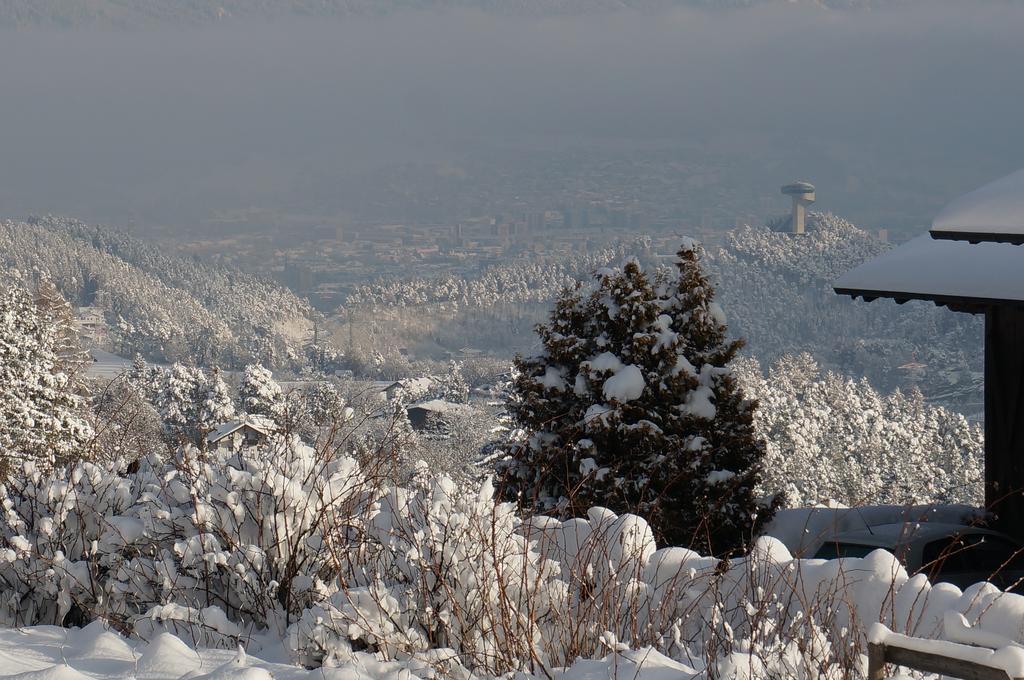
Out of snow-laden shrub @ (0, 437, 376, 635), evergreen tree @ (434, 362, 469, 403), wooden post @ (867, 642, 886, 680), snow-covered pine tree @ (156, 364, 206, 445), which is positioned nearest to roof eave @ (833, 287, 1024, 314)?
snow-laden shrub @ (0, 437, 376, 635)

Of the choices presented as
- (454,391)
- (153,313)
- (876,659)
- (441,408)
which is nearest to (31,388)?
(876,659)

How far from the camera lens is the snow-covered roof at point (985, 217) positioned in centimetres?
401

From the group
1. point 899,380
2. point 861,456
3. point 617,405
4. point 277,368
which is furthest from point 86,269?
point 617,405

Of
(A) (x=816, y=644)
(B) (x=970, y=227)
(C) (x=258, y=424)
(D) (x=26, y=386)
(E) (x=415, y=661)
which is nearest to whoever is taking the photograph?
(A) (x=816, y=644)

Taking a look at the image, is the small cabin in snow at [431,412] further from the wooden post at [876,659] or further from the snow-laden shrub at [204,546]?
the wooden post at [876,659]

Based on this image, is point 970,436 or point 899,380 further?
point 899,380

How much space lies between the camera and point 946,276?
25.1 feet

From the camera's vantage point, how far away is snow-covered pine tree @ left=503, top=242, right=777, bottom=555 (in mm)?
11727

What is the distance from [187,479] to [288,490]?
0.58 meters

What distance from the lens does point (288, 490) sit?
4.29 m

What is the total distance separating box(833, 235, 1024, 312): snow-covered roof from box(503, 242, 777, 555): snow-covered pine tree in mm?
3859

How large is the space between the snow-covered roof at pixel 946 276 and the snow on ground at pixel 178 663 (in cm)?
472

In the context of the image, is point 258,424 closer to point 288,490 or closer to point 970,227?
point 288,490

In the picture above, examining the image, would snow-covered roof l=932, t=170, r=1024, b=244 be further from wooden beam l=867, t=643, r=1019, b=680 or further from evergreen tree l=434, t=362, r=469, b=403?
evergreen tree l=434, t=362, r=469, b=403
